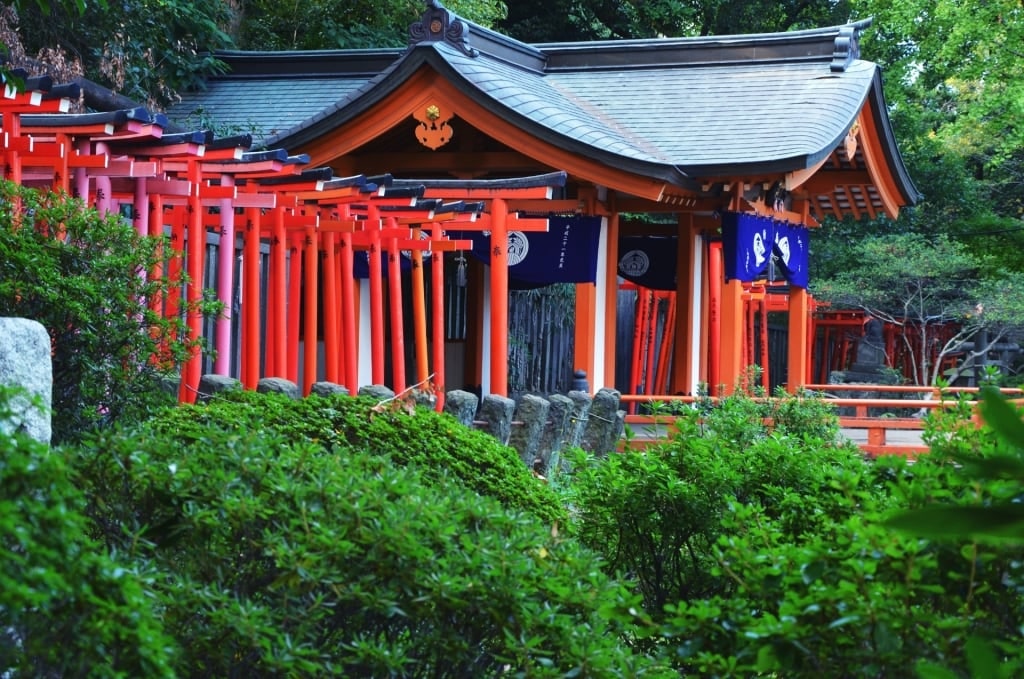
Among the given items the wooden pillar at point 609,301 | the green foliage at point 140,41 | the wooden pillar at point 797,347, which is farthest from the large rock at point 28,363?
the wooden pillar at point 797,347

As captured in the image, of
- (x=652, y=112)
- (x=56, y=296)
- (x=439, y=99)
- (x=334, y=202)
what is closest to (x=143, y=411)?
(x=56, y=296)

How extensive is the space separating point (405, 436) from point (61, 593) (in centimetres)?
284

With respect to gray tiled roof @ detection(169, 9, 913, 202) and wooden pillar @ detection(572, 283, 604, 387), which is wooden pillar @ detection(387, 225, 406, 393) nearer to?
gray tiled roof @ detection(169, 9, 913, 202)

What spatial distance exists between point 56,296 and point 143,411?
59 centimetres

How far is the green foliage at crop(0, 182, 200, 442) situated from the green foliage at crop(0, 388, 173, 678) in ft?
9.06

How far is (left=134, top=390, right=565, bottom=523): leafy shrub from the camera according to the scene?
16.7 feet

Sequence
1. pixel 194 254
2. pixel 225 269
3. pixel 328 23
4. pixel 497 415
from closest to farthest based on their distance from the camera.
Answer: pixel 497 415
pixel 194 254
pixel 225 269
pixel 328 23

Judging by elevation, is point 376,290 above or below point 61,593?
above

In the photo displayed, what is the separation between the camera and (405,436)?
17.2ft

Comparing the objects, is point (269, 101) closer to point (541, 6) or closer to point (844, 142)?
point (844, 142)

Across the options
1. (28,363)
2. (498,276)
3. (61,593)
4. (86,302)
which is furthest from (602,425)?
(61,593)

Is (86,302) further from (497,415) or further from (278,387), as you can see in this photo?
(497,415)

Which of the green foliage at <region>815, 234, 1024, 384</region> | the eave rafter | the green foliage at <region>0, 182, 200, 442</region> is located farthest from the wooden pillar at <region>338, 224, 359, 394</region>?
the green foliage at <region>815, 234, 1024, 384</region>

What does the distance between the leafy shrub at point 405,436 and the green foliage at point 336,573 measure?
1.48m
